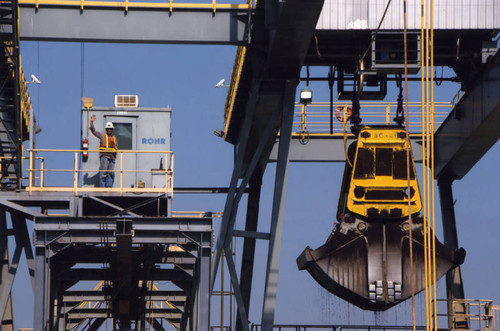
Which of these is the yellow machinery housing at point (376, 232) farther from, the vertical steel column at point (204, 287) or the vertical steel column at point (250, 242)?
the vertical steel column at point (250, 242)

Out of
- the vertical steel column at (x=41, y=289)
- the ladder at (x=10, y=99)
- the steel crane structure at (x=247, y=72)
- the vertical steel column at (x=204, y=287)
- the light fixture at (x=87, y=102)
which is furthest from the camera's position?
the light fixture at (x=87, y=102)

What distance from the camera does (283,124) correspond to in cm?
3209

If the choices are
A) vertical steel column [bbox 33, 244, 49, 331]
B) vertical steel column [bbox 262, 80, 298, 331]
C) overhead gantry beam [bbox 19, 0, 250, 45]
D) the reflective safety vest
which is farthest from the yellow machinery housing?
vertical steel column [bbox 33, 244, 49, 331]

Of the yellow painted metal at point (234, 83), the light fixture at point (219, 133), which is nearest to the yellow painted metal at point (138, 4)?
the yellow painted metal at point (234, 83)

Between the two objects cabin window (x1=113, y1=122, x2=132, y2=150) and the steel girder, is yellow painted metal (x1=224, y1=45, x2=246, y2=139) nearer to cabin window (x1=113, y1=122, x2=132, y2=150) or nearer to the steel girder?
the steel girder

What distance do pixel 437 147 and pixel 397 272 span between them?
8621 mm

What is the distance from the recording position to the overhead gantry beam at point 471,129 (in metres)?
32.5

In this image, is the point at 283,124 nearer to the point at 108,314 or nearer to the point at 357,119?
the point at 357,119

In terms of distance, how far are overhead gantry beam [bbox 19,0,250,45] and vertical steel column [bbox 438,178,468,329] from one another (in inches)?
553

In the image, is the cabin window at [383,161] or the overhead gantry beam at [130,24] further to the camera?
the cabin window at [383,161]

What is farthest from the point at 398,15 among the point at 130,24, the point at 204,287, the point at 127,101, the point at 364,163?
the point at 204,287

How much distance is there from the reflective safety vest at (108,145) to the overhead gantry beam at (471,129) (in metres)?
11.2

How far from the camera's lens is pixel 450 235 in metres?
41.6

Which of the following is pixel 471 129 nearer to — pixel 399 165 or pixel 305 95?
pixel 399 165
